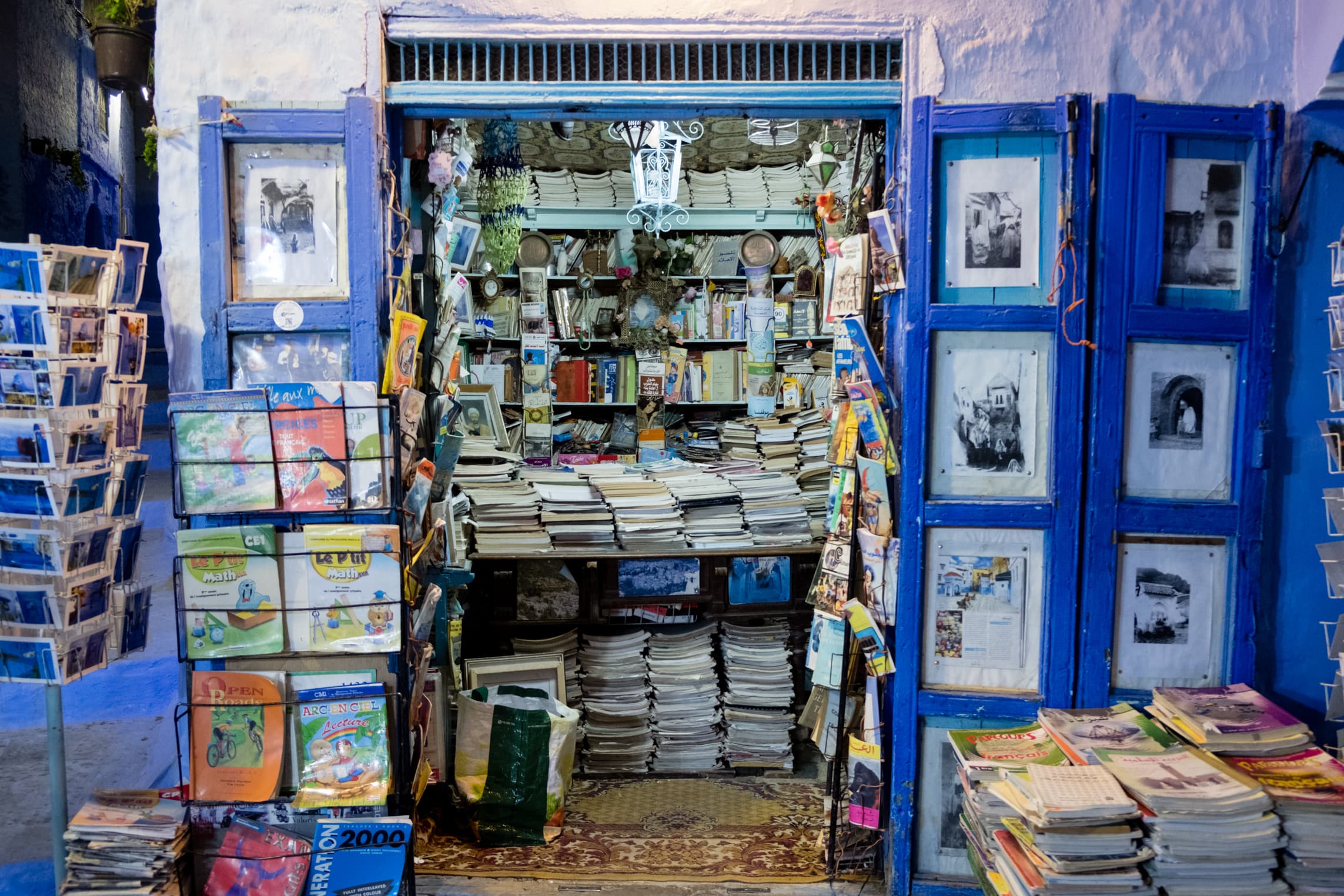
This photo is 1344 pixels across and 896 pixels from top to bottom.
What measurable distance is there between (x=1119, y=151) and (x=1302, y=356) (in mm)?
799

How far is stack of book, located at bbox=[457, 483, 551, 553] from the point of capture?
13.4 feet

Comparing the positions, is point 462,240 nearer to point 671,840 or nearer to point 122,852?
point 122,852

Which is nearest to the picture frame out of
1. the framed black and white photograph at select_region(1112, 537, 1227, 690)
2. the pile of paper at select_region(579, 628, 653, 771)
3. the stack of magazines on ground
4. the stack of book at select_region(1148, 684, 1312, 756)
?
the pile of paper at select_region(579, 628, 653, 771)

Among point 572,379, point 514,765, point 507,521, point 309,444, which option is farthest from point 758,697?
point 572,379

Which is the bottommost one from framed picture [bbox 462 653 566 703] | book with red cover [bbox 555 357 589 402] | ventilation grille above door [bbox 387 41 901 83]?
framed picture [bbox 462 653 566 703]

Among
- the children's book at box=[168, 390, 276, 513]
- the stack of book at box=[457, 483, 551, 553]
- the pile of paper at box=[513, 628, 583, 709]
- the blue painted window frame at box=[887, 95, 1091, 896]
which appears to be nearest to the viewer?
the children's book at box=[168, 390, 276, 513]

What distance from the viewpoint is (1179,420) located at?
2693 mm

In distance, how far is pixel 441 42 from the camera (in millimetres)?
2684

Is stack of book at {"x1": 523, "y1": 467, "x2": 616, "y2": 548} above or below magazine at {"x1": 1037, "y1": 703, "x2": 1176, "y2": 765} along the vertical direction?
above

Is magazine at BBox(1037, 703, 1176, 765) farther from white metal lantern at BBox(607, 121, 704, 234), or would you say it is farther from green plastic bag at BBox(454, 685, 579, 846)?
white metal lantern at BBox(607, 121, 704, 234)

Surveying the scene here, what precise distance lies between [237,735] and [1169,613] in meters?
2.76

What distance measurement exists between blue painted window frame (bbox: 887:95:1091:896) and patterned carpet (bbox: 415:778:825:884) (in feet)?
1.84

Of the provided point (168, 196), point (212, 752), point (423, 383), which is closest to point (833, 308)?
point (423, 383)

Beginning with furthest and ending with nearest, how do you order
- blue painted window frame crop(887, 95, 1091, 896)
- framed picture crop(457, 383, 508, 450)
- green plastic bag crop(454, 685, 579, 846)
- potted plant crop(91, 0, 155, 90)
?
framed picture crop(457, 383, 508, 450) < potted plant crop(91, 0, 155, 90) < green plastic bag crop(454, 685, 579, 846) < blue painted window frame crop(887, 95, 1091, 896)
